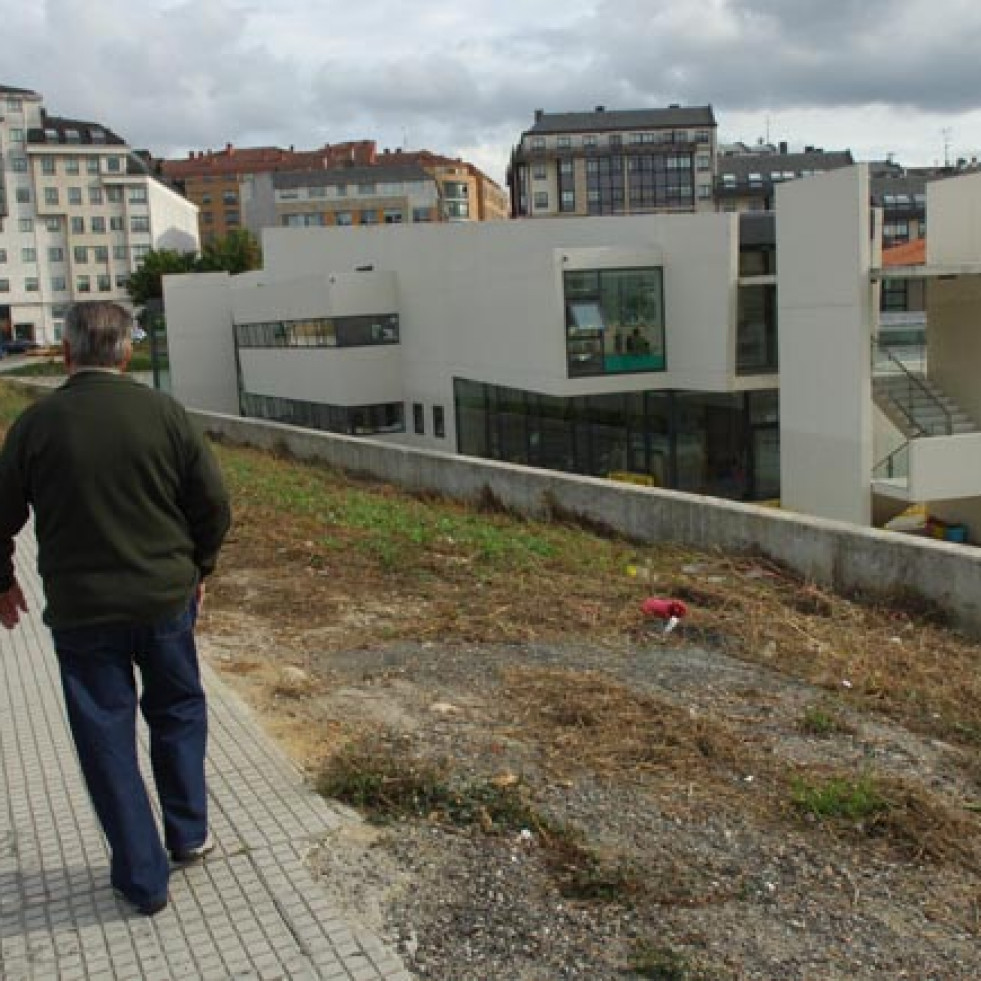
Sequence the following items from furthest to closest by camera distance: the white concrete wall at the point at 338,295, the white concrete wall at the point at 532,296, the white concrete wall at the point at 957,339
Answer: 1. the white concrete wall at the point at 338,295
2. the white concrete wall at the point at 532,296
3. the white concrete wall at the point at 957,339

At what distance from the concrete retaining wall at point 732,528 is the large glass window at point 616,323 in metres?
7.82

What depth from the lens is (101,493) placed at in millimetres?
3383

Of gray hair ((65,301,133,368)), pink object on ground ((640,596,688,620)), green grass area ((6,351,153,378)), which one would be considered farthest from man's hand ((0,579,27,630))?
green grass area ((6,351,153,378))

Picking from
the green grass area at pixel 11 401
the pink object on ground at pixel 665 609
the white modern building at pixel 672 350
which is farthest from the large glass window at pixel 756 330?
the green grass area at pixel 11 401

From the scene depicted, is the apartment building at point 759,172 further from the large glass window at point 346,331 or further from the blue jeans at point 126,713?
the blue jeans at point 126,713

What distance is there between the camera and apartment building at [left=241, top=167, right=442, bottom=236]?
114500 millimetres

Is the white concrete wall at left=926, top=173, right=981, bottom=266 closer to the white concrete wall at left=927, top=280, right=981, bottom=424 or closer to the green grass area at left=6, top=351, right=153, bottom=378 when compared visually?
the white concrete wall at left=927, top=280, right=981, bottom=424

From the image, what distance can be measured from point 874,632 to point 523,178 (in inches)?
4364

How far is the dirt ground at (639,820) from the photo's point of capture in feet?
11.0

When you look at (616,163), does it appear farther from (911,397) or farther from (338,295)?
(911,397)

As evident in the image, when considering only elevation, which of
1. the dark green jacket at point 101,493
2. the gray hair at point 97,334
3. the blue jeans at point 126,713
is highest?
the gray hair at point 97,334

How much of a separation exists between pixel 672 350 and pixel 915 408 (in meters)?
6.89

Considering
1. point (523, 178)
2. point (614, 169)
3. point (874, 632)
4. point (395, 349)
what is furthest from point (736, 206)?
point (874, 632)

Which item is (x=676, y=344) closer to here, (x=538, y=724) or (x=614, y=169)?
(x=538, y=724)
